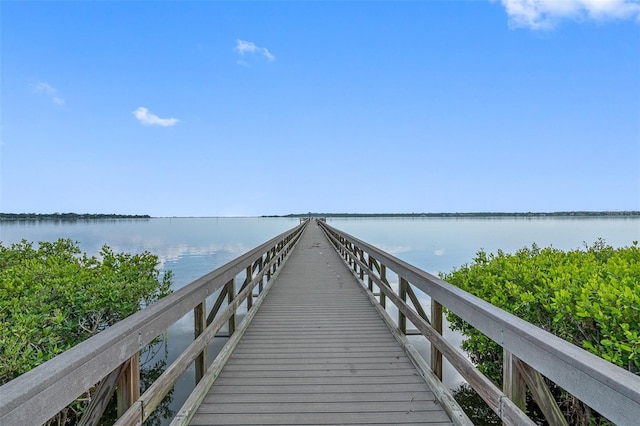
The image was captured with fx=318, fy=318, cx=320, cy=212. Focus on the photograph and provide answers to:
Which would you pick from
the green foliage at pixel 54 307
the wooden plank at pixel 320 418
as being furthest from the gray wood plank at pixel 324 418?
the green foliage at pixel 54 307

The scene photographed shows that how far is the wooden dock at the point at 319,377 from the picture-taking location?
240 centimetres

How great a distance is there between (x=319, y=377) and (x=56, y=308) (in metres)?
3.22

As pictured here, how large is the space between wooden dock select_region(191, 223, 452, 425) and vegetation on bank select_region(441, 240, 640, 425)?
4.35ft

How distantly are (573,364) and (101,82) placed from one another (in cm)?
2811

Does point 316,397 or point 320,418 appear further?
point 316,397

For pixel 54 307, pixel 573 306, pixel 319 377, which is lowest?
pixel 319 377

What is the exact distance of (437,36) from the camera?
23.2m

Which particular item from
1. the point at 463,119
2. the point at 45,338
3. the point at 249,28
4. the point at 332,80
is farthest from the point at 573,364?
the point at 463,119

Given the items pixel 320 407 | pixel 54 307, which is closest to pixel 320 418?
pixel 320 407

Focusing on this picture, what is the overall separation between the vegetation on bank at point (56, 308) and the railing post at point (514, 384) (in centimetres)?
357

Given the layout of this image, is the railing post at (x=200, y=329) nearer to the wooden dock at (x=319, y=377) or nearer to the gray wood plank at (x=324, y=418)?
the wooden dock at (x=319, y=377)

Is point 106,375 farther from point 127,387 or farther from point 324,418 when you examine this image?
point 324,418

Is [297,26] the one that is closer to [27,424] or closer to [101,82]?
[101,82]

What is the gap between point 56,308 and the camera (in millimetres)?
3750
